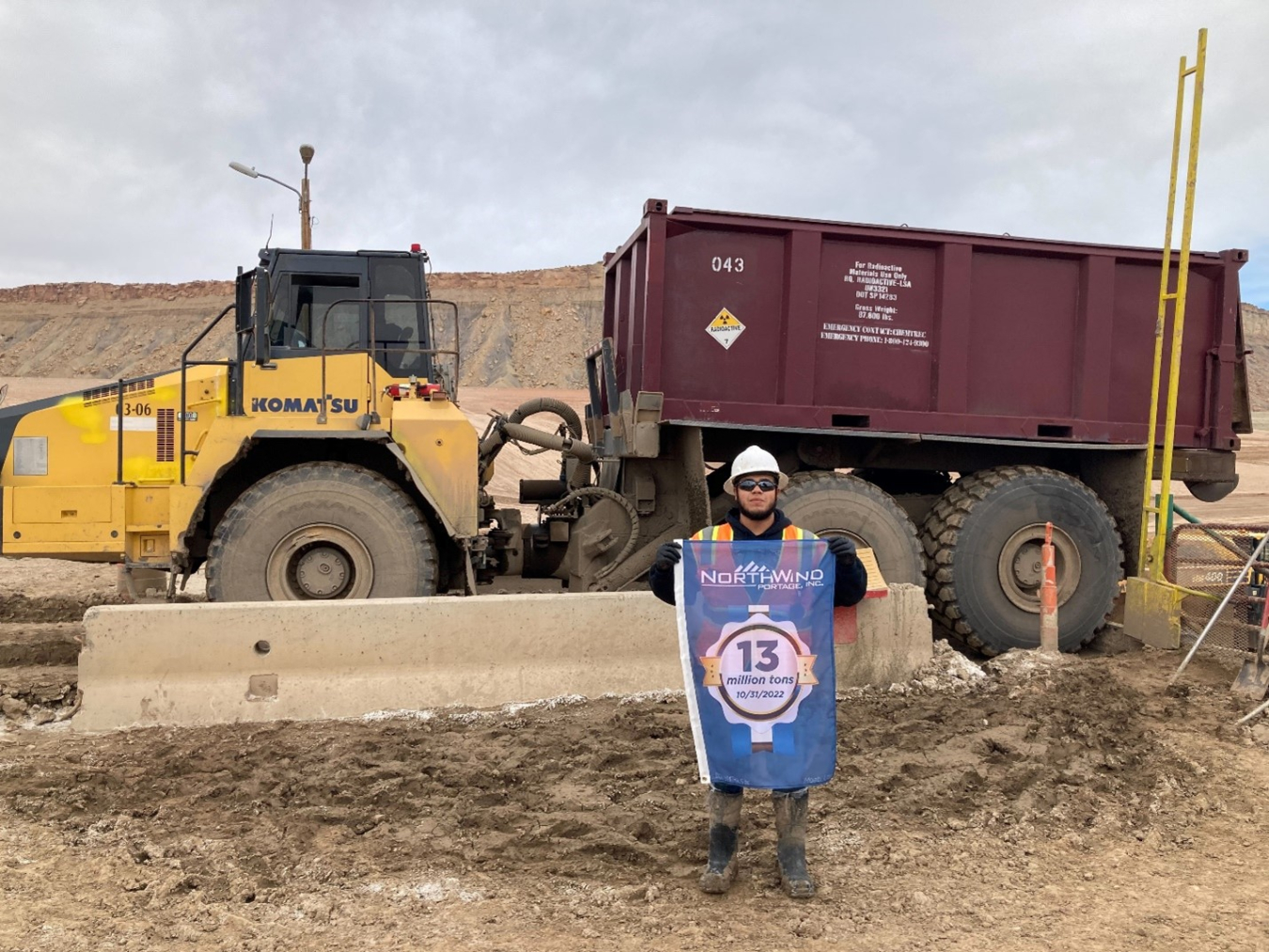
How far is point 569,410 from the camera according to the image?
8.41 m

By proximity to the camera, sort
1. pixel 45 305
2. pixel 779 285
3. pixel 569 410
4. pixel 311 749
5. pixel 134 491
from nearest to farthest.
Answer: pixel 311 749 → pixel 134 491 → pixel 779 285 → pixel 569 410 → pixel 45 305

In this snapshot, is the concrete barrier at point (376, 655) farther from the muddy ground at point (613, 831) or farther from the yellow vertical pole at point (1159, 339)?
the yellow vertical pole at point (1159, 339)

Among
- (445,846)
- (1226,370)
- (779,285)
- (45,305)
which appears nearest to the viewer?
(445,846)

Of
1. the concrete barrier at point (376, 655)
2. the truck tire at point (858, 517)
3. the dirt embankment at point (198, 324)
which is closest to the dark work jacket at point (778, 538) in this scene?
the concrete barrier at point (376, 655)

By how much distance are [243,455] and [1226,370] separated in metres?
6.93

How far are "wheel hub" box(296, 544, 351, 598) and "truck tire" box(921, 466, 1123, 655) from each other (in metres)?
4.04

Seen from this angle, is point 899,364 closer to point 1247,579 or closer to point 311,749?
point 1247,579

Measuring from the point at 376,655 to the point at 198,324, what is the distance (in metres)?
64.5

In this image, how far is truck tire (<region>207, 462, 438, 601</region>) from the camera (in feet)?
20.3

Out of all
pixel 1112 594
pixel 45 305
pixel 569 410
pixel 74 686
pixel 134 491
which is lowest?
pixel 74 686

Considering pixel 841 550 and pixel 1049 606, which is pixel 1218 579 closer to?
pixel 1049 606

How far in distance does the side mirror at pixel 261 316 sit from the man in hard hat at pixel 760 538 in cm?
391

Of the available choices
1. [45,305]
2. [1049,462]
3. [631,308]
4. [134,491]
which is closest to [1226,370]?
[1049,462]

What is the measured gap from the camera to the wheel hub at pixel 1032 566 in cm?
717
